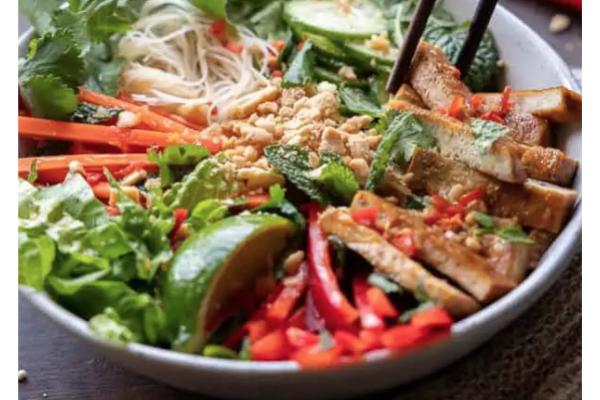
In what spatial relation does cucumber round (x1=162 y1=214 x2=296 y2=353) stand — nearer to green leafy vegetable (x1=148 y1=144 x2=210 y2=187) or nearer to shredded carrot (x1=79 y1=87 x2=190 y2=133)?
green leafy vegetable (x1=148 y1=144 x2=210 y2=187)

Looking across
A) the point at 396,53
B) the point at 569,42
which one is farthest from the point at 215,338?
the point at 569,42

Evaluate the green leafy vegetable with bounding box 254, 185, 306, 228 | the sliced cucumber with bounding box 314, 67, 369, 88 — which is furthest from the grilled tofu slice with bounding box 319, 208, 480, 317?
the sliced cucumber with bounding box 314, 67, 369, 88

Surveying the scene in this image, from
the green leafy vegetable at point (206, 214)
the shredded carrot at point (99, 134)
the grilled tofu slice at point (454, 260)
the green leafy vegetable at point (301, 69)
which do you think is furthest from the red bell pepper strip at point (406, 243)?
the green leafy vegetable at point (301, 69)

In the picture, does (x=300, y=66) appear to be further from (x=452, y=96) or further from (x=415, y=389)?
(x=415, y=389)

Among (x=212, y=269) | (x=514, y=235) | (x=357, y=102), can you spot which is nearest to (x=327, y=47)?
(x=357, y=102)

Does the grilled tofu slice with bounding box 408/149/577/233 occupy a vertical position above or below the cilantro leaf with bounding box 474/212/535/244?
above

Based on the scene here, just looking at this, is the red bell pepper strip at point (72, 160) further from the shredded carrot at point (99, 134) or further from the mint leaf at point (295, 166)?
the mint leaf at point (295, 166)

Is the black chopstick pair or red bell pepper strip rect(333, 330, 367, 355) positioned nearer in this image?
red bell pepper strip rect(333, 330, 367, 355)

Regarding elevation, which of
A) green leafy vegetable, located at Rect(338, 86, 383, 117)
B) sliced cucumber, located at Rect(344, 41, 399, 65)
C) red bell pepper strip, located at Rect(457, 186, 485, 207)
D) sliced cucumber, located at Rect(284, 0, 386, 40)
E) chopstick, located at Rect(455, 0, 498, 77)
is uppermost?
chopstick, located at Rect(455, 0, 498, 77)
